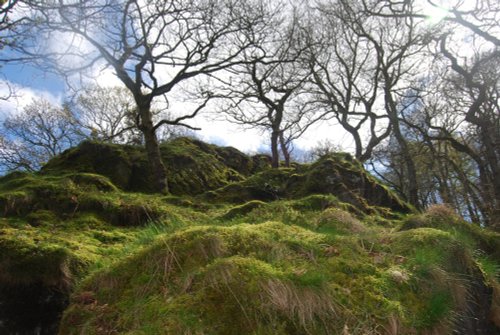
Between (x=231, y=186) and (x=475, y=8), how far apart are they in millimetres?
8932

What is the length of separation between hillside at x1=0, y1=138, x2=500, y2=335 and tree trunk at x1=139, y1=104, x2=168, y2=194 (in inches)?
106

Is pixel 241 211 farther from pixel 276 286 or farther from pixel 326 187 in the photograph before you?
pixel 276 286

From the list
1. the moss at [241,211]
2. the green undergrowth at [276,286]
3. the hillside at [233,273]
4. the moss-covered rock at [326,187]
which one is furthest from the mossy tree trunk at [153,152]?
the green undergrowth at [276,286]

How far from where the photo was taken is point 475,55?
13492mm

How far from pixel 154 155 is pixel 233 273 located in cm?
738

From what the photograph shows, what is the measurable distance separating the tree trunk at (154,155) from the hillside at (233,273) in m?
2.68

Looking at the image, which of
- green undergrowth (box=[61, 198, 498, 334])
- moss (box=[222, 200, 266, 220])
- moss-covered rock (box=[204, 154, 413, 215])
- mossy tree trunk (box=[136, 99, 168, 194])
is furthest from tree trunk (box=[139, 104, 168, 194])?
green undergrowth (box=[61, 198, 498, 334])

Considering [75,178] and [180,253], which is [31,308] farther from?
[75,178]

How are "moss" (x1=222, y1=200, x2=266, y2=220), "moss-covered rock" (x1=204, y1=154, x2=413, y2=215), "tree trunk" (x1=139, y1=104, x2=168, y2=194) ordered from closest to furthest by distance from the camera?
"moss" (x1=222, y1=200, x2=266, y2=220) < "moss-covered rock" (x1=204, y1=154, x2=413, y2=215) < "tree trunk" (x1=139, y1=104, x2=168, y2=194)

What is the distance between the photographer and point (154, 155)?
9602 millimetres

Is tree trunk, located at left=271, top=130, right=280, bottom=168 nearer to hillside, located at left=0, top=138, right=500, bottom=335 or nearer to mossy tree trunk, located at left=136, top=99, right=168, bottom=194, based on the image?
mossy tree trunk, located at left=136, top=99, right=168, bottom=194

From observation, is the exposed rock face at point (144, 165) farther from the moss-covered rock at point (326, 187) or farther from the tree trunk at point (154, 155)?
the moss-covered rock at point (326, 187)

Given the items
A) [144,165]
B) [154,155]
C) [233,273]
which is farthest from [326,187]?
[233,273]

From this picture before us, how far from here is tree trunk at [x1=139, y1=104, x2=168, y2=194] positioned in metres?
9.35
